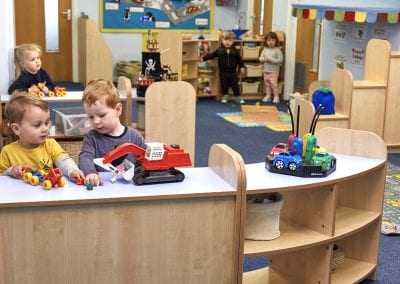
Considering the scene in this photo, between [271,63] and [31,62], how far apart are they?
4.96m

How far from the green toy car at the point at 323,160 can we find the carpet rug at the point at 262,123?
426 centimetres

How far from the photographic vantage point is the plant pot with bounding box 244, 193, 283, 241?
9.16 feet

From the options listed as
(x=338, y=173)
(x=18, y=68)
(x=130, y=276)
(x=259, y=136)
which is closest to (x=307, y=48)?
(x=259, y=136)

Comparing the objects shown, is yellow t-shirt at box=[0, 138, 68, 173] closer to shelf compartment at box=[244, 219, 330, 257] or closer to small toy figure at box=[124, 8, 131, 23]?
shelf compartment at box=[244, 219, 330, 257]

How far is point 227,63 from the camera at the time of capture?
8969mm

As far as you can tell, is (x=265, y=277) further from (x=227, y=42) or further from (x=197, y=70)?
(x=197, y=70)

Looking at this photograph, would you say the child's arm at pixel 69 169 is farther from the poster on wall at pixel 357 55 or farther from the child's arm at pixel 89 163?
the poster on wall at pixel 357 55

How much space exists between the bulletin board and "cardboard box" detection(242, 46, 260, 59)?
151 cm

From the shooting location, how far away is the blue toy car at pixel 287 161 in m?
2.79

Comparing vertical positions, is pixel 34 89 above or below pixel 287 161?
above

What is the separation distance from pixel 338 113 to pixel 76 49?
5.46 meters

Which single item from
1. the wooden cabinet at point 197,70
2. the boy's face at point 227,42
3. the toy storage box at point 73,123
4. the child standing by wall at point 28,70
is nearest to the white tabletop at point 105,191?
the toy storage box at point 73,123

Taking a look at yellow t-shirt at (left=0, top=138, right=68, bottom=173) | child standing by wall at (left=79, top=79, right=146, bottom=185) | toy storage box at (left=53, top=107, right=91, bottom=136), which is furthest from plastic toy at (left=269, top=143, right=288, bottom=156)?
toy storage box at (left=53, top=107, right=91, bottom=136)

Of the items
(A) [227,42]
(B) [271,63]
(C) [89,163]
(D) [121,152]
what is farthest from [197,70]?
(D) [121,152]
